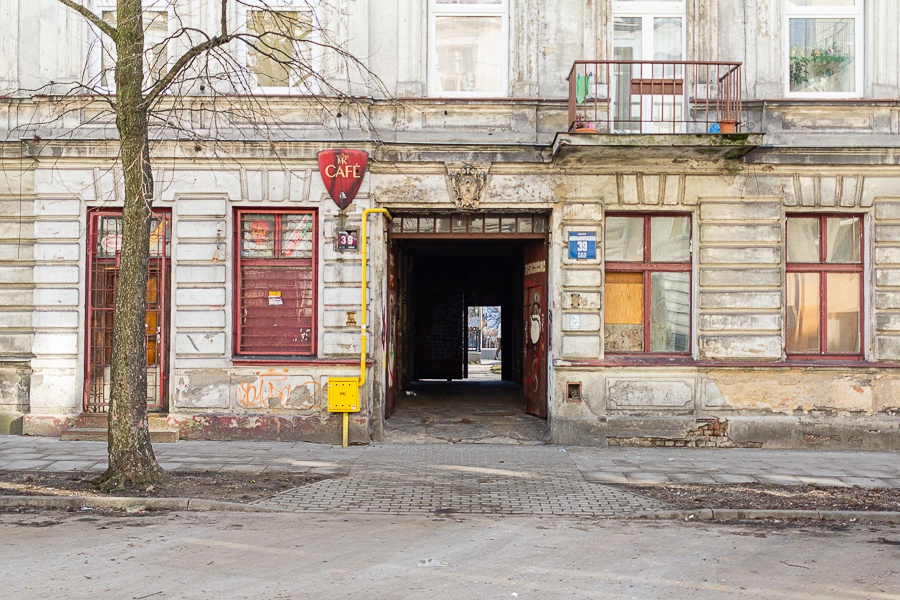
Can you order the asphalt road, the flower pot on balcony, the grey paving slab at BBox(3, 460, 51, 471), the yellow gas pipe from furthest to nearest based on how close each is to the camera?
the yellow gas pipe → the flower pot on balcony → the grey paving slab at BBox(3, 460, 51, 471) → the asphalt road

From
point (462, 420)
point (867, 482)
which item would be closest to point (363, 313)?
point (462, 420)

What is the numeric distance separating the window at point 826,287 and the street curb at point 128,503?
8847 millimetres

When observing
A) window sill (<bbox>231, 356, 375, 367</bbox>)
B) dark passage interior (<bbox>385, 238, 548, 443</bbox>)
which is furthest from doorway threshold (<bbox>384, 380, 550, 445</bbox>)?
window sill (<bbox>231, 356, 375, 367</bbox>)

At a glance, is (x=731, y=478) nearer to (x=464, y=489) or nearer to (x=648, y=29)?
(x=464, y=489)

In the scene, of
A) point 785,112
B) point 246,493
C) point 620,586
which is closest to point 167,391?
point 246,493

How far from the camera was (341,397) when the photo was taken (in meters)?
12.3

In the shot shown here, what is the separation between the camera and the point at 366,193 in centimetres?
1272

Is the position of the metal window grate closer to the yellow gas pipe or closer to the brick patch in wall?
the yellow gas pipe

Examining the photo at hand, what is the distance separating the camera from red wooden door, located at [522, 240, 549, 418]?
13.6 metres

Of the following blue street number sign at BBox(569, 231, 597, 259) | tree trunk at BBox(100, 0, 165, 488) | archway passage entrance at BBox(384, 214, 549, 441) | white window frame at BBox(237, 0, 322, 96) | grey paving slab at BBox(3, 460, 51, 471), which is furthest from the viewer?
archway passage entrance at BBox(384, 214, 549, 441)

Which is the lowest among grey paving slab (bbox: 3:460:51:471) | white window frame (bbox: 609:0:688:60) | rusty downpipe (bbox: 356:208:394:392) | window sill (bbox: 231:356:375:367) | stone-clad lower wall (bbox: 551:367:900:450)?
grey paving slab (bbox: 3:460:51:471)

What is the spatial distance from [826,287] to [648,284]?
284cm

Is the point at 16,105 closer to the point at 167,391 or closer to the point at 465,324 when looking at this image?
the point at 167,391

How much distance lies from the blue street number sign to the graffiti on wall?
447 centimetres
